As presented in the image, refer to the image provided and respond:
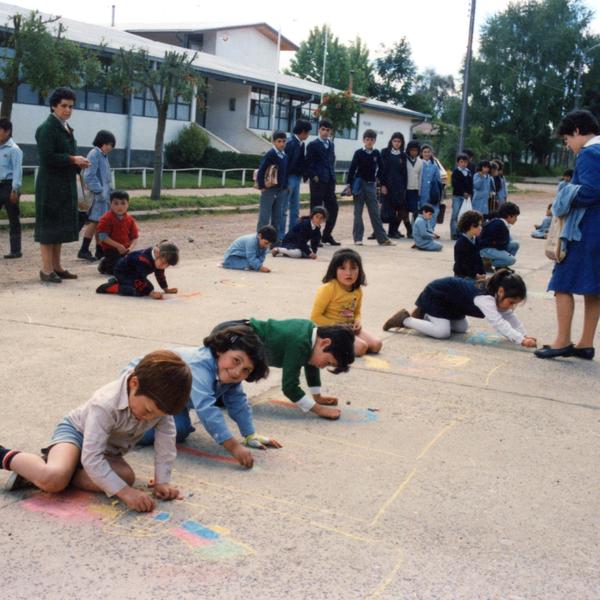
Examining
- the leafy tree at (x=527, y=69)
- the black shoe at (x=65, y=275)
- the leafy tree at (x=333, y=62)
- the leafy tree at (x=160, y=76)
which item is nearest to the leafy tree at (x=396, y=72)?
the leafy tree at (x=333, y=62)

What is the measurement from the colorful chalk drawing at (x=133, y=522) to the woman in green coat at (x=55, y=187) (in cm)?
525

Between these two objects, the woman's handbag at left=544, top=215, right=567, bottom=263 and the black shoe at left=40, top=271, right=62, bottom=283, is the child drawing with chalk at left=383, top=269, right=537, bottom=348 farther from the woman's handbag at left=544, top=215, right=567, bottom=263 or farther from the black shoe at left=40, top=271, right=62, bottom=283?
the black shoe at left=40, top=271, right=62, bottom=283

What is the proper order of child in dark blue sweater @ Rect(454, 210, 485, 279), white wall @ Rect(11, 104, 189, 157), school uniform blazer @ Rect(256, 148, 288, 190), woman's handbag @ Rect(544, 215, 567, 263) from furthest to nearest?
1. white wall @ Rect(11, 104, 189, 157)
2. school uniform blazer @ Rect(256, 148, 288, 190)
3. child in dark blue sweater @ Rect(454, 210, 485, 279)
4. woman's handbag @ Rect(544, 215, 567, 263)

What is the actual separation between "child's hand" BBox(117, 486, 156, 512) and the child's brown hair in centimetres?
36

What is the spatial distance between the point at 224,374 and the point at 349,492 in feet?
2.54

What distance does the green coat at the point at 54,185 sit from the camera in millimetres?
8305

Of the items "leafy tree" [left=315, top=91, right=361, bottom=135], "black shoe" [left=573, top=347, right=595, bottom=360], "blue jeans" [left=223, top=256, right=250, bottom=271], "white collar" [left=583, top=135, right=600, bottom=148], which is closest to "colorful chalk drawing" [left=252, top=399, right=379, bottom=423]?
"black shoe" [left=573, top=347, right=595, bottom=360]

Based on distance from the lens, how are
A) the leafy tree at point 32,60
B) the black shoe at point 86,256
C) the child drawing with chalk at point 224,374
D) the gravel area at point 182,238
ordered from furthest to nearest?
the leafy tree at point 32,60 → the black shoe at point 86,256 → the gravel area at point 182,238 → the child drawing with chalk at point 224,374

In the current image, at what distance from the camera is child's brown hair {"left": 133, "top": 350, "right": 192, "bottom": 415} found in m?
3.21

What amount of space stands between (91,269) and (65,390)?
5.07 meters

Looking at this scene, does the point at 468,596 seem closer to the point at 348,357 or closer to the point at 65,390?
the point at 348,357

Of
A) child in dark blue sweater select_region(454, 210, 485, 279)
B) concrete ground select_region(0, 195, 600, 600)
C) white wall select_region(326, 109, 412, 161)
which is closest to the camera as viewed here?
concrete ground select_region(0, 195, 600, 600)

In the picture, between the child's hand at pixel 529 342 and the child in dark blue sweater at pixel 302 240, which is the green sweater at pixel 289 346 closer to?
the child's hand at pixel 529 342

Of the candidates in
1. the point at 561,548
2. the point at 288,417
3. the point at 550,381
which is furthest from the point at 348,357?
the point at 550,381
